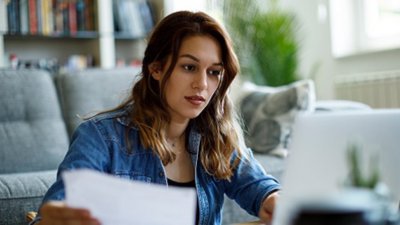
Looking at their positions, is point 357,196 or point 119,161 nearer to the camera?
point 357,196

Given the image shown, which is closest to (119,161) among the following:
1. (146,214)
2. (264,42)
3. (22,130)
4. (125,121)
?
(125,121)

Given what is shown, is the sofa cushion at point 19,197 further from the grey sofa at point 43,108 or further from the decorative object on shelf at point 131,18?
the decorative object on shelf at point 131,18

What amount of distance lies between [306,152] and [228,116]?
2.76ft

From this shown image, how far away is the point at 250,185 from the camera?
1.33 m

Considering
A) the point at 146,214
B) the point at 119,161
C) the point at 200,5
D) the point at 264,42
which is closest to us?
the point at 146,214

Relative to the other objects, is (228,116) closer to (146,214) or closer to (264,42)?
(146,214)

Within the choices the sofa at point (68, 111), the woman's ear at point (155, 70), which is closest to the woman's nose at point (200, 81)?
the woman's ear at point (155, 70)

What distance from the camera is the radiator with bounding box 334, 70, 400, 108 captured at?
3.29 metres

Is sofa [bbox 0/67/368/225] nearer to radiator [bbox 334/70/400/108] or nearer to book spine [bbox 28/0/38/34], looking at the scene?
radiator [bbox 334/70/400/108]

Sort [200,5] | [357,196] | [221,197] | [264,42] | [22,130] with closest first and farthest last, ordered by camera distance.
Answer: [357,196] < [221,197] < [22,130] < [264,42] < [200,5]

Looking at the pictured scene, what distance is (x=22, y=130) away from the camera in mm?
2391

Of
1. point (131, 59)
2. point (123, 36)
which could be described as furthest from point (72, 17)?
point (131, 59)

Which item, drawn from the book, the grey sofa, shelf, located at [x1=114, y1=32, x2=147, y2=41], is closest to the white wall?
shelf, located at [x1=114, y1=32, x2=147, y2=41]

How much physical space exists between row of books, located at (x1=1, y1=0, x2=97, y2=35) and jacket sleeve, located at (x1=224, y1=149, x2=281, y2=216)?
2.49m
